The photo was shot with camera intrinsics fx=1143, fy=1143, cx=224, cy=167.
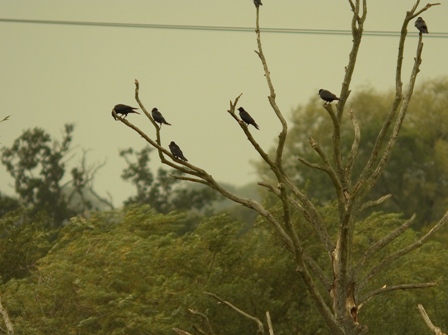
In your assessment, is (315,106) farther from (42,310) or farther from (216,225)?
(42,310)

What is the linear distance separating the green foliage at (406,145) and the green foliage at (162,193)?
6063mm

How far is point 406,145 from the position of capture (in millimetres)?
71375

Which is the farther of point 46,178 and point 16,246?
point 46,178

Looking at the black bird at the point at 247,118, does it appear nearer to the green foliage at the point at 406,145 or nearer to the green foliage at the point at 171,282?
the green foliage at the point at 171,282

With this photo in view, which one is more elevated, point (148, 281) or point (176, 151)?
point (148, 281)

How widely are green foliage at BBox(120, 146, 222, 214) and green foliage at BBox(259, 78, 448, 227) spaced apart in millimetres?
6063

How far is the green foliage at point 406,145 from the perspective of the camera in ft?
228

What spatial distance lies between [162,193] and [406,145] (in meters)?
15.7

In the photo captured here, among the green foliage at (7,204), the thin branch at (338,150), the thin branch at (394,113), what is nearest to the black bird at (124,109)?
the thin branch at (338,150)

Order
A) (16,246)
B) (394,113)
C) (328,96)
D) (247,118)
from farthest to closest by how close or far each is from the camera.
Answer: (16,246) < (247,118) < (328,96) < (394,113)

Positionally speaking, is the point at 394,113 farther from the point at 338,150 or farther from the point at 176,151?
the point at 176,151

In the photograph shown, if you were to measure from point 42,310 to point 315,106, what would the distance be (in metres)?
49.2

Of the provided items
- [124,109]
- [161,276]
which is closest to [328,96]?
[124,109]


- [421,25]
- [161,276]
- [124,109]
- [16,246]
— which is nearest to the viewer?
[124,109]
